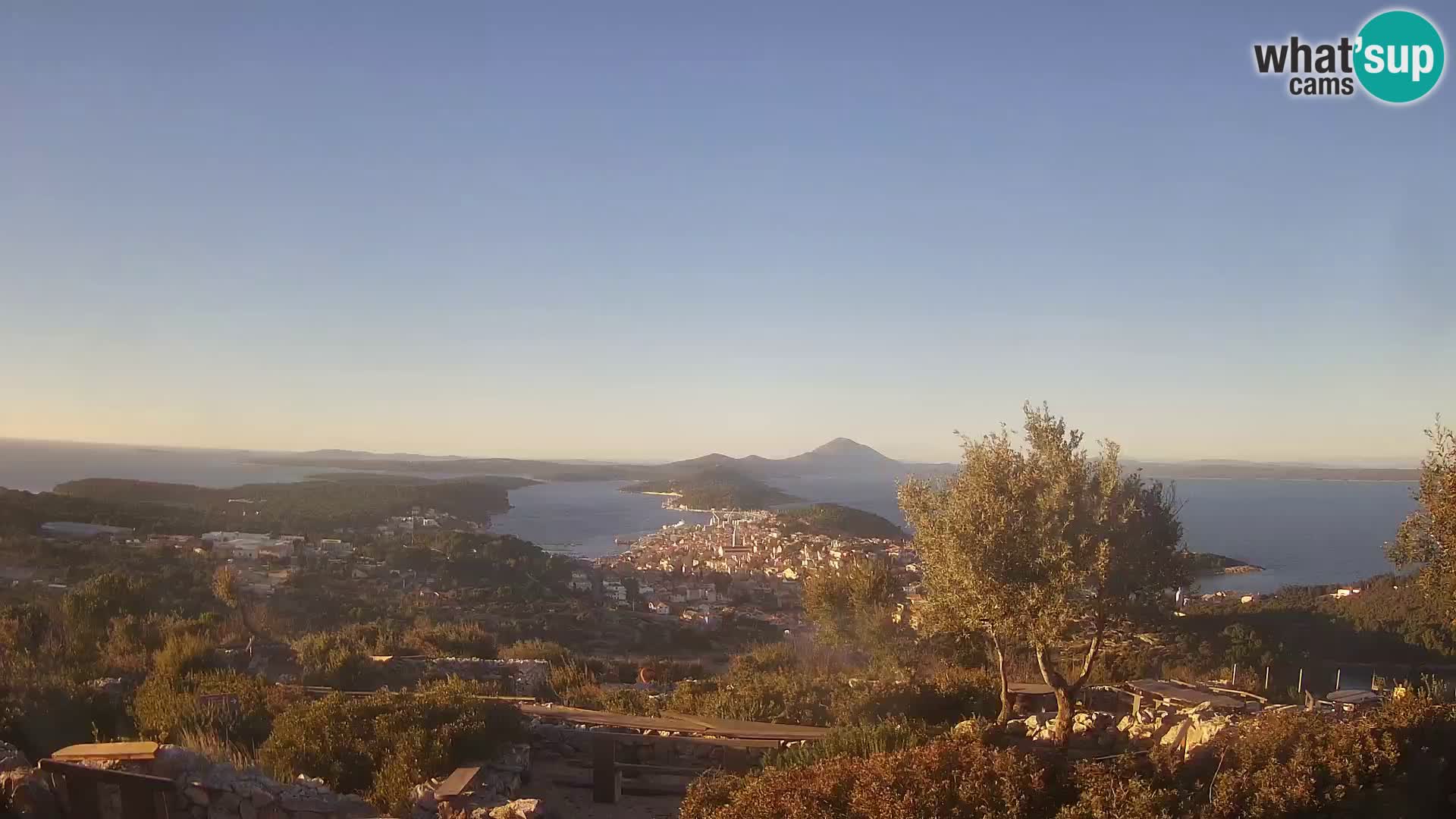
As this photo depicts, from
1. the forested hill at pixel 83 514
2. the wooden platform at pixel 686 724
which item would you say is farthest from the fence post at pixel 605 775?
the forested hill at pixel 83 514

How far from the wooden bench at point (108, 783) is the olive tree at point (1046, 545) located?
6.97 metres

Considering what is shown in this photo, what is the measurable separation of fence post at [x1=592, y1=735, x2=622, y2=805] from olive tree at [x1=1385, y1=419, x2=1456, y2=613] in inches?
338

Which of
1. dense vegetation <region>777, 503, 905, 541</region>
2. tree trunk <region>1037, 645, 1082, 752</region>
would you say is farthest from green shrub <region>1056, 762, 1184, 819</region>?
dense vegetation <region>777, 503, 905, 541</region>

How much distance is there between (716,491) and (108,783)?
73.7m

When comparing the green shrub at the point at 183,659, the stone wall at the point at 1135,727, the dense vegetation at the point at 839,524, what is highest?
the stone wall at the point at 1135,727

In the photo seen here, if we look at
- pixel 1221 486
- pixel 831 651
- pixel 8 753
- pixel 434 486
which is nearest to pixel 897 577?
pixel 831 651

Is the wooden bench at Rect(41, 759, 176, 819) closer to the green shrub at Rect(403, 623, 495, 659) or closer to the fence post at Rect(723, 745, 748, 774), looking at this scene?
the fence post at Rect(723, 745, 748, 774)

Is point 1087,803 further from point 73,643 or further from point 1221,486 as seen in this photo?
point 1221,486

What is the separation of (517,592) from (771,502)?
157ft

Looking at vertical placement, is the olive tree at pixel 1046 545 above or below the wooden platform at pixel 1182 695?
above

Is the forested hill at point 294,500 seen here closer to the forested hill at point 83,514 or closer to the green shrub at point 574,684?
the forested hill at point 83,514

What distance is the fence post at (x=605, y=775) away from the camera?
8.66 meters

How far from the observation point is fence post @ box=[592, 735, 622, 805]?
8.66 metres

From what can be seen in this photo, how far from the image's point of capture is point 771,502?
74.0 metres
